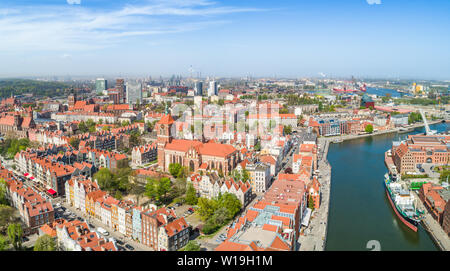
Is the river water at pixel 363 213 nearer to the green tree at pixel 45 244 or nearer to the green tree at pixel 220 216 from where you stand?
the green tree at pixel 220 216

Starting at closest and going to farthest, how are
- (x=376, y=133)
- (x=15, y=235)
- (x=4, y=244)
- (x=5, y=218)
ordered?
(x=4, y=244), (x=15, y=235), (x=5, y=218), (x=376, y=133)

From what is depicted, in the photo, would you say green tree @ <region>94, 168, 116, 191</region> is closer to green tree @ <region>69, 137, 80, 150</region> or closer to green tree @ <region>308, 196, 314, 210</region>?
green tree @ <region>308, 196, 314, 210</region>

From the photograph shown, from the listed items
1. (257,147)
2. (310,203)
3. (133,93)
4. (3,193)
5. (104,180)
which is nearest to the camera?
(3,193)

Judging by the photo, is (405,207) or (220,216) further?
(405,207)

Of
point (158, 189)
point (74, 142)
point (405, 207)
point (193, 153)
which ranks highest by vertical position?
point (193, 153)

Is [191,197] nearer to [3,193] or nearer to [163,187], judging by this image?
[163,187]

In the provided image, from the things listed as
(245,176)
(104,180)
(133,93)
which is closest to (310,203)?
(245,176)

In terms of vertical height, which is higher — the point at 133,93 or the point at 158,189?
the point at 133,93
